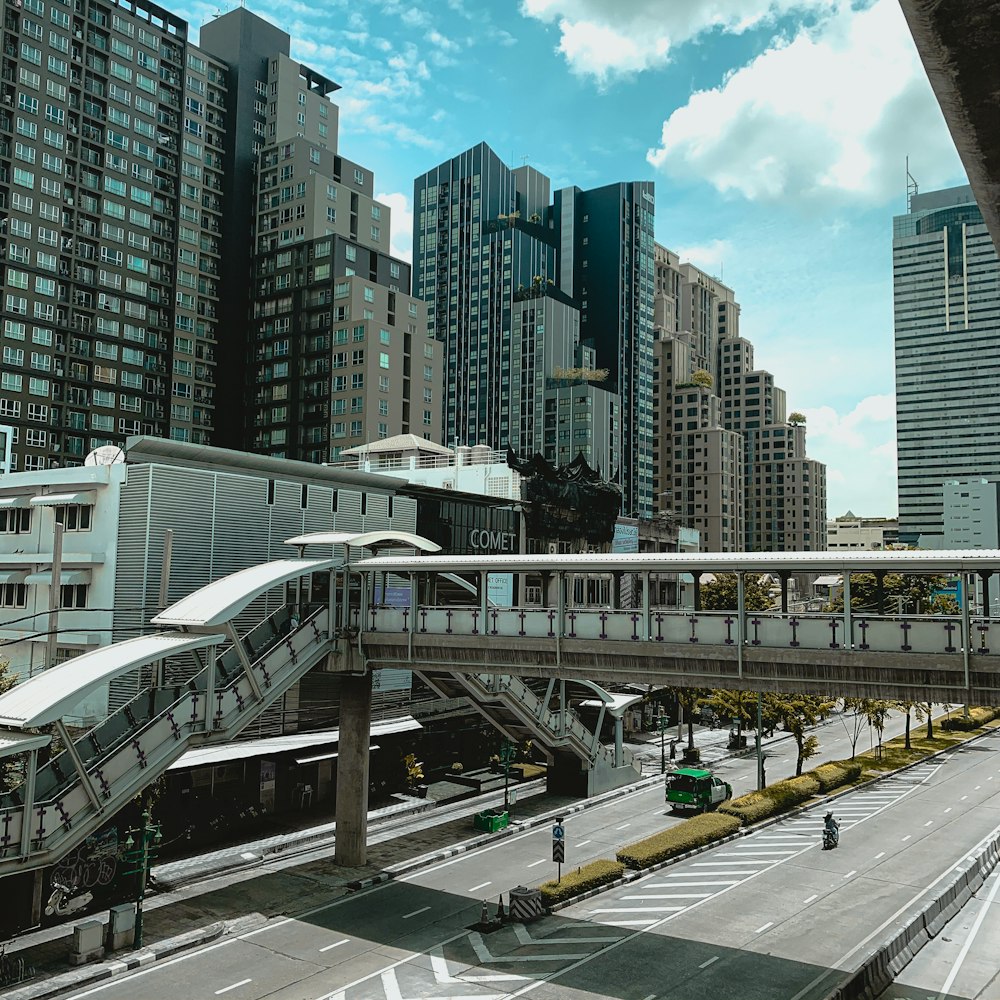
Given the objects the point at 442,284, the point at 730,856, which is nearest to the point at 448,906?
the point at 730,856

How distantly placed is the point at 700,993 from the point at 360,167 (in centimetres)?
11581

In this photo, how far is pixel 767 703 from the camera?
187ft

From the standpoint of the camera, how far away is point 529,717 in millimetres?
45188

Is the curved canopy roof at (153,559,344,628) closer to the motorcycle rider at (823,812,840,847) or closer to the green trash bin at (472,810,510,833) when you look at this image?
the green trash bin at (472,810,510,833)

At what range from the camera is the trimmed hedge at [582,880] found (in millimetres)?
32375

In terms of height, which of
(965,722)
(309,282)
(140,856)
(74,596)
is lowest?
(965,722)

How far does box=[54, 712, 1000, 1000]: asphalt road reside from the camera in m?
25.6

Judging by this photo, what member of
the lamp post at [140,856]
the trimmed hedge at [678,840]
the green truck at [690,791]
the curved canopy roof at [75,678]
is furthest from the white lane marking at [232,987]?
the green truck at [690,791]

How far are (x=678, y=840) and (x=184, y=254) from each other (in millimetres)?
92703

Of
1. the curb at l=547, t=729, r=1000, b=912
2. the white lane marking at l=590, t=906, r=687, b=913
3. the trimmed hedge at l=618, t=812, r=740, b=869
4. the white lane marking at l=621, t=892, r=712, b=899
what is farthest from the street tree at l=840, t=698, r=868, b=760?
the white lane marking at l=590, t=906, r=687, b=913

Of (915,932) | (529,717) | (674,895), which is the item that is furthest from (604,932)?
(529,717)

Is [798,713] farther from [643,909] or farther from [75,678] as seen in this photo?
[75,678]

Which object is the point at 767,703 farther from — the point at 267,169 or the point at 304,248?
the point at 267,169

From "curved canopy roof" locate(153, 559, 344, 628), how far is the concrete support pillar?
5.25 metres
